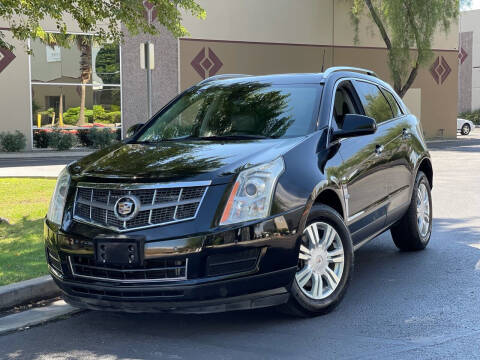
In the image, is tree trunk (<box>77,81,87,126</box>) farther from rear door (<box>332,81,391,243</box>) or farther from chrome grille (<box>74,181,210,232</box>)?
chrome grille (<box>74,181,210,232</box>)

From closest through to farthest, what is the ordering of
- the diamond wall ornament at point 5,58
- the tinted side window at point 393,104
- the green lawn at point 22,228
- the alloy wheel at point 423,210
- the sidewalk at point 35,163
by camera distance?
the green lawn at point 22,228 < the tinted side window at point 393,104 < the alloy wheel at point 423,210 < the sidewalk at point 35,163 < the diamond wall ornament at point 5,58

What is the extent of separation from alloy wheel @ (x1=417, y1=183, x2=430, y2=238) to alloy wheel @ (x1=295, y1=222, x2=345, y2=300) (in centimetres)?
237

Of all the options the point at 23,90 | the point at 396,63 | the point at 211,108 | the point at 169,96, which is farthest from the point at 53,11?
the point at 396,63

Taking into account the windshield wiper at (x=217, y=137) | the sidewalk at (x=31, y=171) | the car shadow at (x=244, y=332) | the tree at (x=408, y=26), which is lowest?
the car shadow at (x=244, y=332)

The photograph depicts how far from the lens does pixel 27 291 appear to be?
5680 mm

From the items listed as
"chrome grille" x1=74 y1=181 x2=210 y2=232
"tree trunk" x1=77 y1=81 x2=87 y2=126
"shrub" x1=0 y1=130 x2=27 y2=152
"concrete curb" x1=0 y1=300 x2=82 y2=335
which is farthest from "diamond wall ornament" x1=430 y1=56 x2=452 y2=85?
"chrome grille" x1=74 y1=181 x2=210 y2=232

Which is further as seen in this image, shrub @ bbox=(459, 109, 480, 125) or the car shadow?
shrub @ bbox=(459, 109, 480, 125)

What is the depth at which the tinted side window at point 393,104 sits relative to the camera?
7.18m

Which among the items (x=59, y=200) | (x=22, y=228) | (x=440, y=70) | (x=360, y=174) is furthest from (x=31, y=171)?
(x=440, y=70)

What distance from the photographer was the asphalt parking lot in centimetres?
440

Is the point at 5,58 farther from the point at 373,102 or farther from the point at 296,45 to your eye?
the point at 373,102

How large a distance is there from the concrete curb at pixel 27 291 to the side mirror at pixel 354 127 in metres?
2.63

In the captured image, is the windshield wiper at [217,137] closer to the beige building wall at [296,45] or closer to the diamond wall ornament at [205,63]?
the beige building wall at [296,45]

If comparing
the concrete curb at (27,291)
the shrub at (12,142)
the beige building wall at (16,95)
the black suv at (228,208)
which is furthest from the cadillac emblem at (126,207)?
the beige building wall at (16,95)
